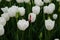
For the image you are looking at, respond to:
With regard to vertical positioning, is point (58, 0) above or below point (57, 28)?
above

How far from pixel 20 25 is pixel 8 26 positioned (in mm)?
206

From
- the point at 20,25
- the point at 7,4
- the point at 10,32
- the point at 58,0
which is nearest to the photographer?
the point at 20,25

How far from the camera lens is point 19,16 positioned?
115 centimetres

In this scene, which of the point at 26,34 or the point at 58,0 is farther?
the point at 58,0

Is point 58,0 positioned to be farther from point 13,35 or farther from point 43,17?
point 13,35

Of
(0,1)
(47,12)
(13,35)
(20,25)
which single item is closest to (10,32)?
(13,35)

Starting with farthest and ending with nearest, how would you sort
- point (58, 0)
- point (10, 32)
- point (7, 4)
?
1. point (7, 4)
2. point (58, 0)
3. point (10, 32)

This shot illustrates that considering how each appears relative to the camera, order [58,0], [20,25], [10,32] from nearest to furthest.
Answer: [20,25], [10,32], [58,0]

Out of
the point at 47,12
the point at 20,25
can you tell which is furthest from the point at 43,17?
the point at 20,25

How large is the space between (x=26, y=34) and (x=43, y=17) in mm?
196

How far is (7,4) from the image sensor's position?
5.04ft

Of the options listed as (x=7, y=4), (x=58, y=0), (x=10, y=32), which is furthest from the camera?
(x=7, y=4)

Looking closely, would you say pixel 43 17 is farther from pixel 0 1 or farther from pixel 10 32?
pixel 0 1

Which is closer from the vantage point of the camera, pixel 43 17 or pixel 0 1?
pixel 43 17
